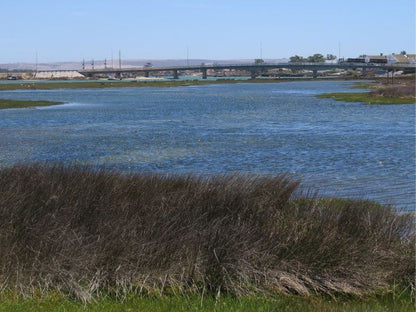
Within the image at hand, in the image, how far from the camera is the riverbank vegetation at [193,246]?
37.3ft

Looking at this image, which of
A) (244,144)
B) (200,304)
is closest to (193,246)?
(200,304)

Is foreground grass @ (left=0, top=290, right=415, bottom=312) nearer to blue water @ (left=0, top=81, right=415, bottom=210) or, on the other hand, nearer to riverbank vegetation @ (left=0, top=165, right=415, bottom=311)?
riverbank vegetation @ (left=0, top=165, right=415, bottom=311)

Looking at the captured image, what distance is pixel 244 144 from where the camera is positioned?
39250 millimetres

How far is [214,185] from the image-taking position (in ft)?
48.7

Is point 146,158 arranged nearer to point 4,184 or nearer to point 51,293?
point 4,184

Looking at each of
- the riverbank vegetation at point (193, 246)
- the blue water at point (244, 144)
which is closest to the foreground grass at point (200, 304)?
the riverbank vegetation at point (193, 246)

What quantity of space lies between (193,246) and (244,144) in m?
27.5

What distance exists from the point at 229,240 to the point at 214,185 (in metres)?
2.98

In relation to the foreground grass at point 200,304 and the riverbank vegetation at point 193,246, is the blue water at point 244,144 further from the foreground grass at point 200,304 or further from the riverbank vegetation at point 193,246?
the foreground grass at point 200,304

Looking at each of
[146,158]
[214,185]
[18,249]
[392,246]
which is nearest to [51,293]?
[18,249]

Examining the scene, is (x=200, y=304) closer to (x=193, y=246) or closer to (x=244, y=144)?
(x=193, y=246)

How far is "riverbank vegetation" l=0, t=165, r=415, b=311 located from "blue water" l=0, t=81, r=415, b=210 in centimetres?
709

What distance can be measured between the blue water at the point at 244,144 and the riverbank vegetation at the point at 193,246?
709 centimetres

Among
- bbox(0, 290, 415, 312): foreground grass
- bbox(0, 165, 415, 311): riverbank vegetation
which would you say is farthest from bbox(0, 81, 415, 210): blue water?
bbox(0, 290, 415, 312): foreground grass
